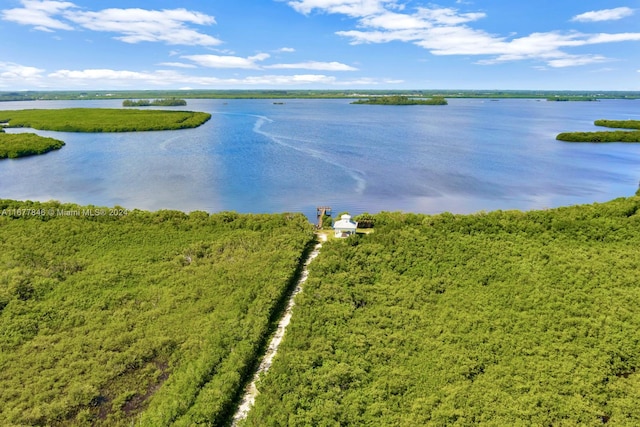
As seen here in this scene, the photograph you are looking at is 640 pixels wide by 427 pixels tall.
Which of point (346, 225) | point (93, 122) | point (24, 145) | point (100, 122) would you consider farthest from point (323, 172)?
point (93, 122)

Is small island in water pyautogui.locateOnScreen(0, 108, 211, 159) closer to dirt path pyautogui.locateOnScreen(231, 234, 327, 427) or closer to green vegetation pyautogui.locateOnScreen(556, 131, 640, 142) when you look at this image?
dirt path pyautogui.locateOnScreen(231, 234, 327, 427)

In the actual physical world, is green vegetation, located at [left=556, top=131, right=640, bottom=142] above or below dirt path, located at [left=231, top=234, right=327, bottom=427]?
above

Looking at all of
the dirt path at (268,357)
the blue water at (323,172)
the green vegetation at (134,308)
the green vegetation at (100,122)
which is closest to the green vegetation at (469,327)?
the dirt path at (268,357)

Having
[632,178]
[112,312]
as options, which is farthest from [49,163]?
[632,178]

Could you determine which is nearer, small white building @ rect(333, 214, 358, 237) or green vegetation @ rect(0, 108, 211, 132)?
small white building @ rect(333, 214, 358, 237)

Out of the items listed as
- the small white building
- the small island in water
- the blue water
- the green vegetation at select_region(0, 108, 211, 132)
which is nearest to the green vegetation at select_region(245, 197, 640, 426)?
the small white building


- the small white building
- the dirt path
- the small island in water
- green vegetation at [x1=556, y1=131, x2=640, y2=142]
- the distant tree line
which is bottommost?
the dirt path

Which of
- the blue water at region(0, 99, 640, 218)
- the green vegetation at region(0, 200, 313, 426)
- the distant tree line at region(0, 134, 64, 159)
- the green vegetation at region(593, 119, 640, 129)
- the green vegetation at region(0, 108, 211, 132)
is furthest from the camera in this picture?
the green vegetation at region(593, 119, 640, 129)
